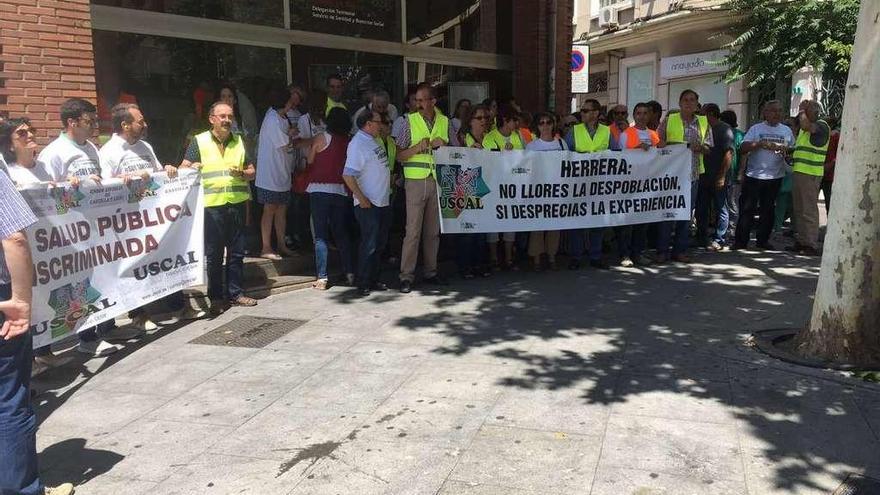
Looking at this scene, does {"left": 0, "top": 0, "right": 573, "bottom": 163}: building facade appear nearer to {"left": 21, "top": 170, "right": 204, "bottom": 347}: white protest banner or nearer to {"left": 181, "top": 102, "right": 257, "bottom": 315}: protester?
{"left": 181, "top": 102, "right": 257, "bottom": 315}: protester

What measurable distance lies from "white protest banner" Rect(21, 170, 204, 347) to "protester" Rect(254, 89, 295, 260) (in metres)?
1.49

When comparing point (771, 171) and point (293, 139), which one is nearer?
point (293, 139)

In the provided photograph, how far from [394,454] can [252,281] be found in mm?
4307

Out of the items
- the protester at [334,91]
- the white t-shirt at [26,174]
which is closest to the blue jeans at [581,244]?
the protester at [334,91]

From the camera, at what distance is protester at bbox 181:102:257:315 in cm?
638

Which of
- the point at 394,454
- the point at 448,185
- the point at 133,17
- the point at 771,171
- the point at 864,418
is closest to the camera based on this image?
the point at 394,454

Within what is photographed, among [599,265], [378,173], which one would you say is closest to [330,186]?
[378,173]

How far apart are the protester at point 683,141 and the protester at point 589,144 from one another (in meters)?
0.91

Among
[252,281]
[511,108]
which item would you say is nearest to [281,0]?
[511,108]

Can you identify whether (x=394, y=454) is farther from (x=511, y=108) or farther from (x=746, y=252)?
(x=746, y=252)

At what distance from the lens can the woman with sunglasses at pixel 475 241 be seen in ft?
25.6

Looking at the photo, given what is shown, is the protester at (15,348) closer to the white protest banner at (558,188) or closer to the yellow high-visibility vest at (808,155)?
the white protest banner at (558,188)

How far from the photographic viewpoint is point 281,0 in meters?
9.76

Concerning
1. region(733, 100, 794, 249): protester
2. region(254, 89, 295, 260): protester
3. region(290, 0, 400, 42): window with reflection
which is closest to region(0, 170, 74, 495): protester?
region(254, 89, 295, 260): protester
